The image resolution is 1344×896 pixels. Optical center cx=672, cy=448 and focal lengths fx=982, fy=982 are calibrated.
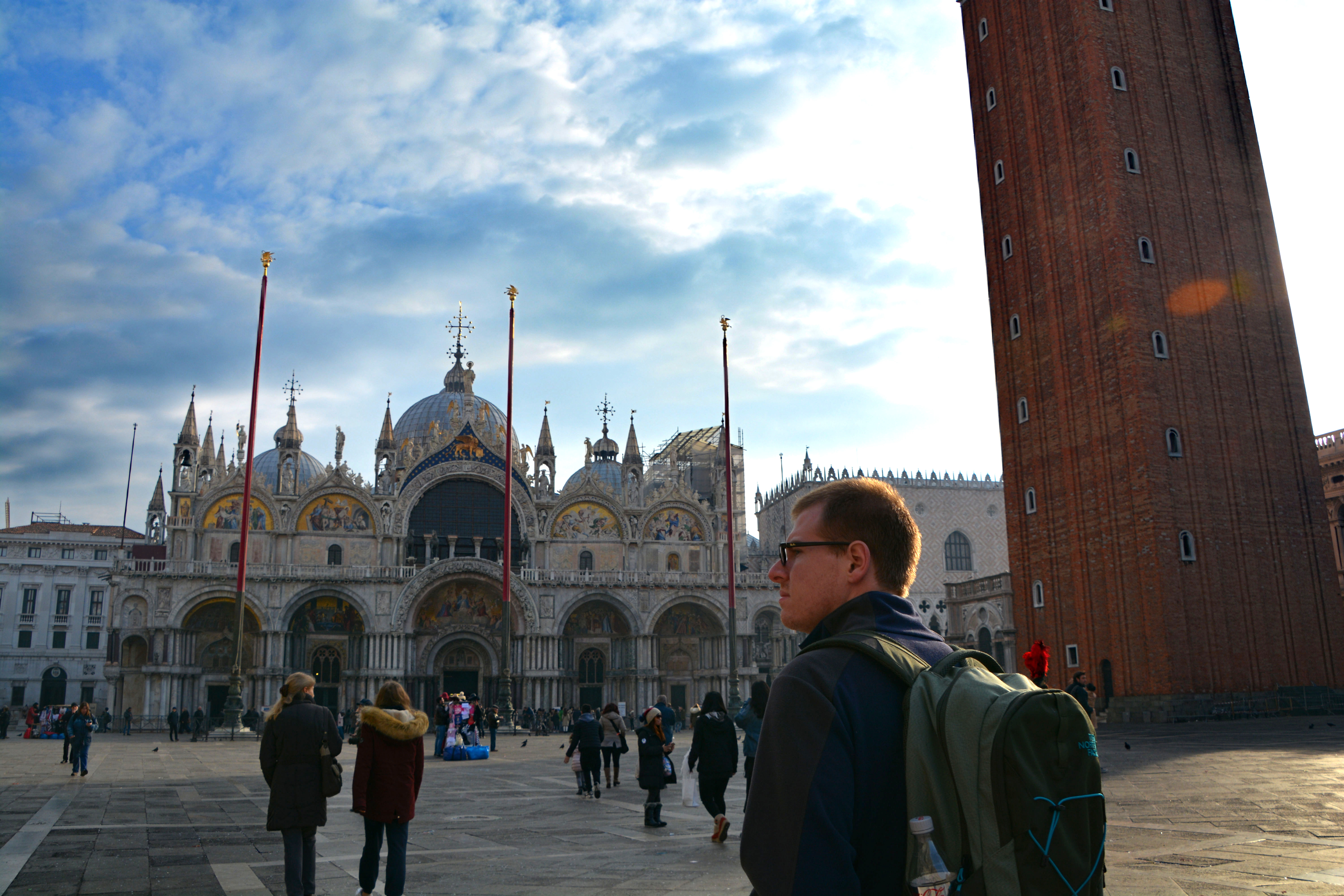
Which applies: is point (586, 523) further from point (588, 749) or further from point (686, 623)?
point (588, 749)

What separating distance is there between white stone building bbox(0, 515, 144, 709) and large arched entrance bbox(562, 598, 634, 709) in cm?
3375

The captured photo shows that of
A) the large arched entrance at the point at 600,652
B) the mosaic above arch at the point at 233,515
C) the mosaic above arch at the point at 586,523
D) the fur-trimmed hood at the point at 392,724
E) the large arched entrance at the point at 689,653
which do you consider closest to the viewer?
the fur-trimmed hood at the point at 392,724

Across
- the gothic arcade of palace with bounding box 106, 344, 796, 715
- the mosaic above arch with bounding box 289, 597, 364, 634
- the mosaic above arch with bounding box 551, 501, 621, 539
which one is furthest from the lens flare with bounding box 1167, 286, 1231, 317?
the mosaic above arch with bounding box 289, 597, 364, 634

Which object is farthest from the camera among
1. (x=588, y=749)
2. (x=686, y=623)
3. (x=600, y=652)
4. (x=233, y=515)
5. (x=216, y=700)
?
(x=686, y=623)

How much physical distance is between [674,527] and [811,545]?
4476 centimetres

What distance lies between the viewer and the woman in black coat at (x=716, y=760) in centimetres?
997

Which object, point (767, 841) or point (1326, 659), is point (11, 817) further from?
point (1326, 659)

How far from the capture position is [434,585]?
41.3m

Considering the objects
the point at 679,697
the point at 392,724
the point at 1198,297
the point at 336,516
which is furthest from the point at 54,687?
the point at 392,724

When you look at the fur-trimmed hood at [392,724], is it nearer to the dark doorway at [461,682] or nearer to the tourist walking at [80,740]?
the tourist walking at [80,740]

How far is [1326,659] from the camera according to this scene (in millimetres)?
28688

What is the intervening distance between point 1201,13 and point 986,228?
978 cm

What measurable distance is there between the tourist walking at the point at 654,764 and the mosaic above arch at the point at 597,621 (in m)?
32.6

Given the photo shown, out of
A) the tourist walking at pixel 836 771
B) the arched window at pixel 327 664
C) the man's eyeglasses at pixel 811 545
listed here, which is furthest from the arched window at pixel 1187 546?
the arched window at pixel 327 664
